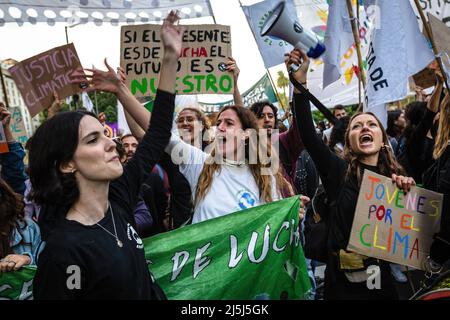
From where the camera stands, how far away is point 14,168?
11.7 ft

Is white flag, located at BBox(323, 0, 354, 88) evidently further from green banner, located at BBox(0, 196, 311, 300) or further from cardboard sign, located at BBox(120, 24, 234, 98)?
green banner, located at BBox(0, 196, 311, 300)

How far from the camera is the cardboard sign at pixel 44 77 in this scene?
4.36 meters

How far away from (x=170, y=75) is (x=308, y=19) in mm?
6827

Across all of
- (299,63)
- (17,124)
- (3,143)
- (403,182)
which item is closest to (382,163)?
(403,182)

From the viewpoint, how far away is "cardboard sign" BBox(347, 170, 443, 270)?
2.69 m

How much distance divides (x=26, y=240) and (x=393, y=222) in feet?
7.12

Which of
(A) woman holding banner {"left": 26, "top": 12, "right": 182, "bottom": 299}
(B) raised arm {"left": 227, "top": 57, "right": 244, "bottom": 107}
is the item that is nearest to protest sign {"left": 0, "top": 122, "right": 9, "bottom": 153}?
(A) woman holding banner {"left": 26, "top": 12, "right": 182, "bottom": 299}

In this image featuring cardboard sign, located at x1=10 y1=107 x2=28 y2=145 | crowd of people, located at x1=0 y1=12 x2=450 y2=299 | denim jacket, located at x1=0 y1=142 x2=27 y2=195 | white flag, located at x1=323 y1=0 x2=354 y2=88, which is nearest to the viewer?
crowd of people, located at x1=0 y1=12 x2=450 y2=299

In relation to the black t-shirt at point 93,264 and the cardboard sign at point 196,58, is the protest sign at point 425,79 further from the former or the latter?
the black t-shirt at point 93,264

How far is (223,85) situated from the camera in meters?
4.65

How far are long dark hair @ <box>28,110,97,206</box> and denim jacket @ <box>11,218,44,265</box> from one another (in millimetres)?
930

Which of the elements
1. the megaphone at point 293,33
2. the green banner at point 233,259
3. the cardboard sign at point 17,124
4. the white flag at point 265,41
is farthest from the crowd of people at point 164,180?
the white flag at point 265,41

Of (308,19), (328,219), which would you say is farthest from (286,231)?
(308,19)
